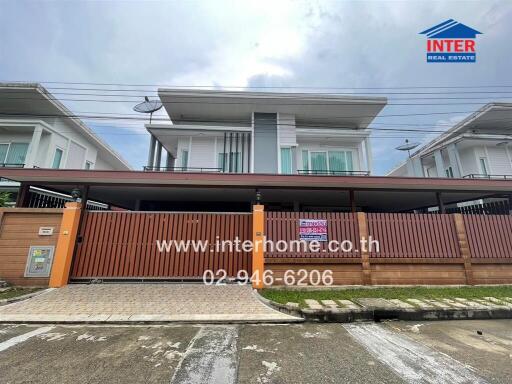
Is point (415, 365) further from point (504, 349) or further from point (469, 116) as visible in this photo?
point (469, 116)

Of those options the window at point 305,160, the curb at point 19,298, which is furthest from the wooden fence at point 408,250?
the curb at point 19,298

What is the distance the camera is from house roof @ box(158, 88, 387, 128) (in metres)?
11.8

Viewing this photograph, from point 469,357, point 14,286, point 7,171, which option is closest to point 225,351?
point 469,357

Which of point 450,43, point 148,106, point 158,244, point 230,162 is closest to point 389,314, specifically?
point 158,244

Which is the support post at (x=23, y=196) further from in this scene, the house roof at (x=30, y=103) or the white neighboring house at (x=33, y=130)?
the white neighboring house at (x=33, y=130)

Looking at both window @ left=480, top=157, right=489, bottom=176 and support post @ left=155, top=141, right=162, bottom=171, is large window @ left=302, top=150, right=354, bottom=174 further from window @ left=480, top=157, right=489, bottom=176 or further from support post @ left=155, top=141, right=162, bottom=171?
window @ left=480, top=157, right=489, bottom=176

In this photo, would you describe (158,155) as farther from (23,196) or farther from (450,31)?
(450,31)

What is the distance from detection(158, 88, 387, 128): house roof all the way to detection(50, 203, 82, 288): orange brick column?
768 centimetres

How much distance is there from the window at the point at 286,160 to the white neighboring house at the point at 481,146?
10679mm

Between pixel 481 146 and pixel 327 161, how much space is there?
411 inches

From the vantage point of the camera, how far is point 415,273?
6.67 metres

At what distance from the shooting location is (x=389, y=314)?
4531 millimetres

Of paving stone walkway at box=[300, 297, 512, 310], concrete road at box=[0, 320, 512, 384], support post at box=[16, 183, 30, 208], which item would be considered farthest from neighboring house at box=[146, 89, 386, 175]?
concrete road at box=[0, 320, 512, 384]

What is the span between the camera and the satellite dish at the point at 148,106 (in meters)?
11.8
